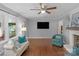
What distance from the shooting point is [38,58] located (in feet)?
1.73

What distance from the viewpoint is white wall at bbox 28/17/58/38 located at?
11.8 feet

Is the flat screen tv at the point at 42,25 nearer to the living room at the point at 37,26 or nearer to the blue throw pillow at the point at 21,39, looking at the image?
the living room at the point at 37,26

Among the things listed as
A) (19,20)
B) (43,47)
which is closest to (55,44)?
(43,47)

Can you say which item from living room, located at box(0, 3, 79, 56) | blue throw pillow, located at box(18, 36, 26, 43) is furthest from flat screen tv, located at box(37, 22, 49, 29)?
blue throw pillow, located at box(18, 36, 26, 43)

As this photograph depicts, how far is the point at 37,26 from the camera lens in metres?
3.76

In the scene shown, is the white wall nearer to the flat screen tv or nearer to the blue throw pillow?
the flat screen tv

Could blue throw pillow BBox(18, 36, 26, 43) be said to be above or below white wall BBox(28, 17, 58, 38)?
below

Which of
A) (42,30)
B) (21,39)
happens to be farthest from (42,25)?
(21,39)

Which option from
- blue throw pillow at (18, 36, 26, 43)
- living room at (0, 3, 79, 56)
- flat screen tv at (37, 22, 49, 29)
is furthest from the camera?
blue throw pillow at (18, 36, 26, 43)

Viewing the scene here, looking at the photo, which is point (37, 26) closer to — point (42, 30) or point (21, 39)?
point (42, 30)

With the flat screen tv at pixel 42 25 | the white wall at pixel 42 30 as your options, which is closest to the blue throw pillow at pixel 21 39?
the white wall at pixel 42 30

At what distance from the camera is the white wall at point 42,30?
142 inches

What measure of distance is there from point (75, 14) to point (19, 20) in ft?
6.11

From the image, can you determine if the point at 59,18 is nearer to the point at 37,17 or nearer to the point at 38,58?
the point at 37,17
